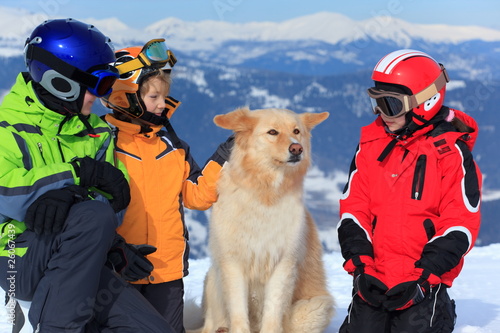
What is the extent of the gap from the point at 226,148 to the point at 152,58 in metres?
0.84

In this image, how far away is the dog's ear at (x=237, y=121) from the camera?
150 inches

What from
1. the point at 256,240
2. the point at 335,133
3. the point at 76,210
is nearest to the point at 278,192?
the point at 256,240

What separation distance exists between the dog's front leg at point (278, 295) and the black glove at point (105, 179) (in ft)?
4.02

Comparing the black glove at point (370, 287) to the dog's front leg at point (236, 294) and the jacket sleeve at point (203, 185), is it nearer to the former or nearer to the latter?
the dog's front leg at point (236, 294)

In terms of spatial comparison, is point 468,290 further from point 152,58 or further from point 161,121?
point 152,58

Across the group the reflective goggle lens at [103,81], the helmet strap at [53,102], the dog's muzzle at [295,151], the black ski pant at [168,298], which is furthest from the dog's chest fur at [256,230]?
the helmet strap at [53,102]

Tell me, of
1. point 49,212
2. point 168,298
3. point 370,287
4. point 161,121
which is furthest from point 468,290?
point 49,212

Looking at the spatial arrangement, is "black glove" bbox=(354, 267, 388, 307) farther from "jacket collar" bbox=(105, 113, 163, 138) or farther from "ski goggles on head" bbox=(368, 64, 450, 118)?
"jacket collar" bbox=(105, 113, 163, 138)

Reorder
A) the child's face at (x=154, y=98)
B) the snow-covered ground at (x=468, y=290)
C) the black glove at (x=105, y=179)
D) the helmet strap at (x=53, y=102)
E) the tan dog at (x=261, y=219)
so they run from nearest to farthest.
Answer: the black glove at (x=105, y=179) → the helmet strap at (x=53, y=102) → the tan dog at (x=261, y=219) → the child's face at (x=154, y=98) → the snow-covered ground at (x=468, y=290)

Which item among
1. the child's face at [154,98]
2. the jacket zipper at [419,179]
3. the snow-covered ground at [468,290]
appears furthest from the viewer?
the snow-covered ground at [468,290]

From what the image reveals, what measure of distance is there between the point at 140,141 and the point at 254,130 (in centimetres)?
84

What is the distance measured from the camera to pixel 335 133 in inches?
6462

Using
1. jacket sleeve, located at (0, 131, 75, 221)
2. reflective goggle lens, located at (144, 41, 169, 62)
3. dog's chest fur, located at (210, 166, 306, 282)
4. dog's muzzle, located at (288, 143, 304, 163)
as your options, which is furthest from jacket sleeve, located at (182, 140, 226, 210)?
jacket sleeve, located at (0, 131, 75, 221)

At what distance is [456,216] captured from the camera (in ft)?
10.9
